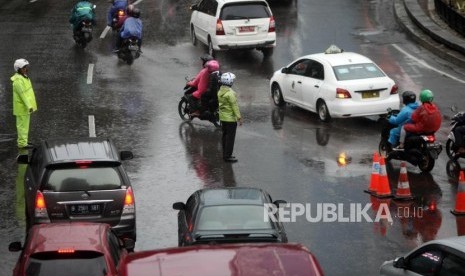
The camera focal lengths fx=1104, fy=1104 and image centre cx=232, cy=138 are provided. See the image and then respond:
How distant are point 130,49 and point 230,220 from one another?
1839cm

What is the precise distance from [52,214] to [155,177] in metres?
5.49

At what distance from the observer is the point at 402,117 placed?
21734mm

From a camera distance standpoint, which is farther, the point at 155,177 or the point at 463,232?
the point at 155,177

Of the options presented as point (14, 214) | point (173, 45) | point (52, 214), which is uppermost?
point (52, 214)

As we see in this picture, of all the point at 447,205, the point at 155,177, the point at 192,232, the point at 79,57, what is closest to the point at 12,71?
the point at 79,57

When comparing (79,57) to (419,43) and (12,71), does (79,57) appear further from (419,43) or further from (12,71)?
(419,43)

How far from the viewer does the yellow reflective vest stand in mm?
23062

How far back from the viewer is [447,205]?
19344 millimetres

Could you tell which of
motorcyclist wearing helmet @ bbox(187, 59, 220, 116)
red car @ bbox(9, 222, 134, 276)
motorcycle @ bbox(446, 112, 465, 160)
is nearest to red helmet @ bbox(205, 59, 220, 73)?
motorcyclist wearing helmet @ bbox(187, 59, 220, 116)

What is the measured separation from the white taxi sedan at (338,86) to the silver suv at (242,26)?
550 cm

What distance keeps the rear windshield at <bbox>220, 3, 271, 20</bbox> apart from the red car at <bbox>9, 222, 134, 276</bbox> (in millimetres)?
21591

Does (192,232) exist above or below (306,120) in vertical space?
above

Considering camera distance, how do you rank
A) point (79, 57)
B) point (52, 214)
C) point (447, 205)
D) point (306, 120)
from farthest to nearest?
point (79, 57)
point (306, 120)
point (447, 205)
point (52, 214)

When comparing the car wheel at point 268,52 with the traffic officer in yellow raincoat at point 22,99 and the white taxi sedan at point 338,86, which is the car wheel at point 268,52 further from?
the traffic officer in yellow raincoat at point 22,99
